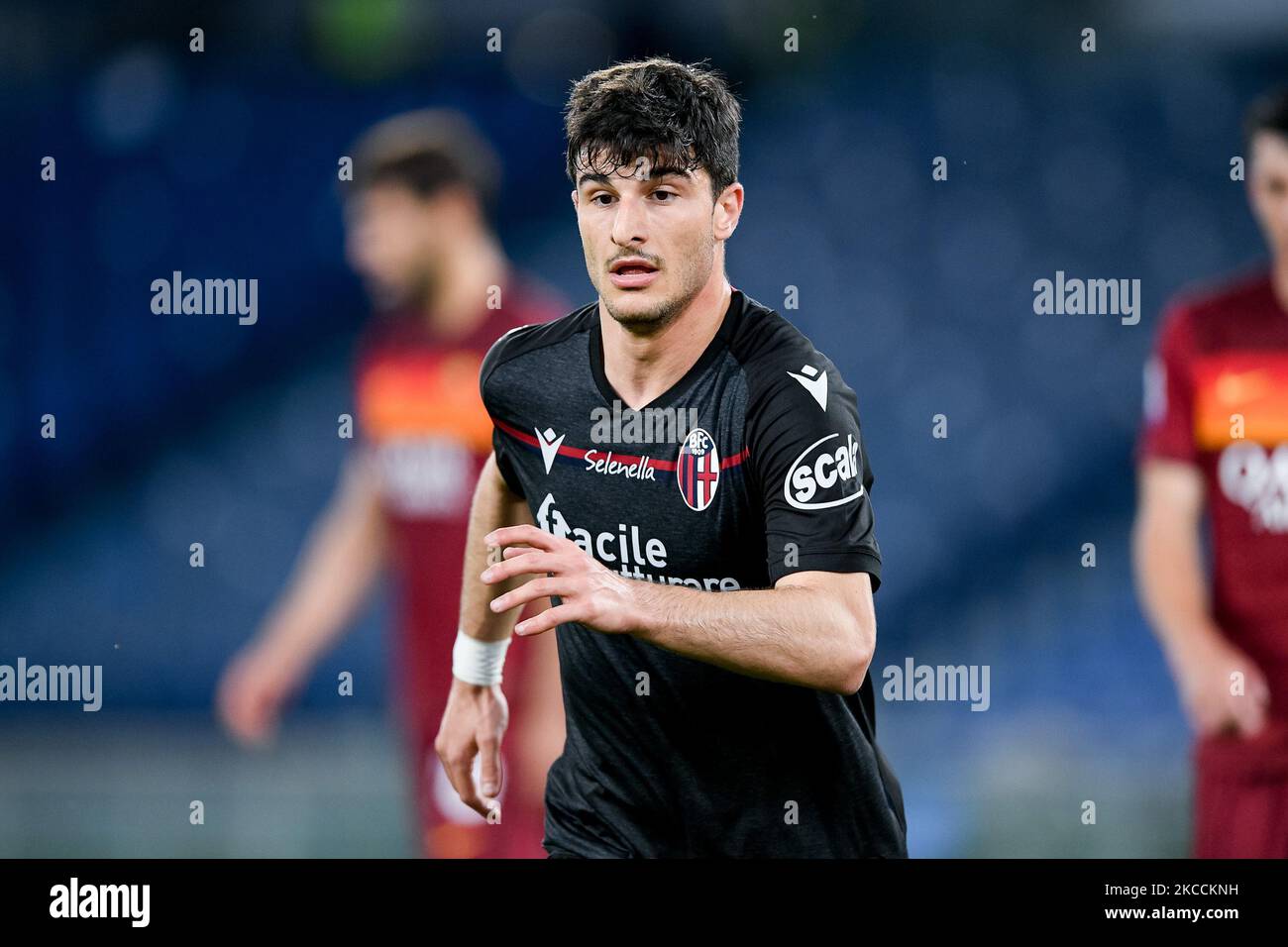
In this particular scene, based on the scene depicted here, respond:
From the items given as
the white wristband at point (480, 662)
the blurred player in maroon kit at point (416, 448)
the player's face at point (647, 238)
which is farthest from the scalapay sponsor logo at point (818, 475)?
the blurred player in maroon kit at point (416, 448)

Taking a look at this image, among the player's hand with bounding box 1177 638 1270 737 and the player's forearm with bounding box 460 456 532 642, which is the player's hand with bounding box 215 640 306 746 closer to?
the player's forearm with bounding box 460 456 532 642

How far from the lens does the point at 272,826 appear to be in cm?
520

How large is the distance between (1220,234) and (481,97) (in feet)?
9.69

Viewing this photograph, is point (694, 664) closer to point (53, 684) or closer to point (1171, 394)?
point (1171, 394)

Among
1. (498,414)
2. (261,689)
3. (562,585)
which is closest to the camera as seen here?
(562,585)

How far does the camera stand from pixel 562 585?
2355 mm

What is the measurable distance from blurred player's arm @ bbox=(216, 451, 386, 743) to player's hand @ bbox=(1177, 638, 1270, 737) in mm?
3028

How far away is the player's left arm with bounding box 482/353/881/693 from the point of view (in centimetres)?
239

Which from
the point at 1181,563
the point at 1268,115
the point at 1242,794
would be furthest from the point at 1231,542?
the point at 1268,115

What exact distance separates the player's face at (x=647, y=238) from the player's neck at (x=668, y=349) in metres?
0.03

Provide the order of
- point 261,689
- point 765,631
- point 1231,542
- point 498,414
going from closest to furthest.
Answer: point 765,631 < point 498,414 < point 1231,542 < point 261,689

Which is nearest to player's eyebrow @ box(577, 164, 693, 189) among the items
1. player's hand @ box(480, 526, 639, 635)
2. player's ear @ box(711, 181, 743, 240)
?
player's ear @ box(711, 181, 743, 240)

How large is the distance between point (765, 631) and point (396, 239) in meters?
3.23

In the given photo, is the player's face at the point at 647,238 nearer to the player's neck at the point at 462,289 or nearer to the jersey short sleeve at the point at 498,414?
the jersey short sleeve at the point at 498,414
